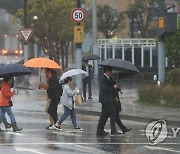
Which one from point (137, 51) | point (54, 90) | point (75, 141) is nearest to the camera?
point (75, 141)

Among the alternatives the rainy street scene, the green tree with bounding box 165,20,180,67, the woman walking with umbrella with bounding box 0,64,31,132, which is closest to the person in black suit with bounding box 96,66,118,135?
the rainy street scene

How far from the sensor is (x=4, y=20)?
10250 centimetres

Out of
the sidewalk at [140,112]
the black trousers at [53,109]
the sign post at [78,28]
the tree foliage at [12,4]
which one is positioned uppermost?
the tree foliage at [12,4]

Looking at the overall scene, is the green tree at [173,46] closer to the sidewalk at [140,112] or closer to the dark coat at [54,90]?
the sidewalk at [140,112]

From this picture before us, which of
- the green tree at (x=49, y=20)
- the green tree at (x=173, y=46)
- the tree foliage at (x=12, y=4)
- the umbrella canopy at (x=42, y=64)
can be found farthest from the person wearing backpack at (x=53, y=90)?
the tree foliage at (x=12, y=4)

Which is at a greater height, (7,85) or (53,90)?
(7,85)

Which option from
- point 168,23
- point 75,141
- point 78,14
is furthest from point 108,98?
point 78,14

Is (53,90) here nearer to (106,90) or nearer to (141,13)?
(106,90)

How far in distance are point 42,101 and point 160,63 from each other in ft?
20.9

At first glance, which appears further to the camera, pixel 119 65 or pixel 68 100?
pixel 68 100

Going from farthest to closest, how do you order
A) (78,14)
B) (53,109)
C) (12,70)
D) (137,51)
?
1. (137,51)
2. (78,14)
3. (53,109)
4. (12,70)

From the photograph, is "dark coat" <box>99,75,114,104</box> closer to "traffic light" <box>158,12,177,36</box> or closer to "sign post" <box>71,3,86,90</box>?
"traffic light" <box>158,12,177,36</box>

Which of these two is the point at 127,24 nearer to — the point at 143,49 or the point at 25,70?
the point at 143,49

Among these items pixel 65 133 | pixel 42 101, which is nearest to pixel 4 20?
pixel 42 101
